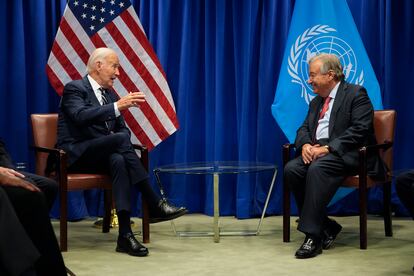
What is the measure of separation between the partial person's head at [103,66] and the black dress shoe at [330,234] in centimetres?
182

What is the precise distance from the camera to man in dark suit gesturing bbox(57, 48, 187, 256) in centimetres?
489

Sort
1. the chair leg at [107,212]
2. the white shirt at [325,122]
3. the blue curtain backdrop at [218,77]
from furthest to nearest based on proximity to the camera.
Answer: the blue curtain backdrop at [218,77] < the chair leg at [107,212] < the white shirt at [325,122]

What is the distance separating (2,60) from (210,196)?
6.50 ft


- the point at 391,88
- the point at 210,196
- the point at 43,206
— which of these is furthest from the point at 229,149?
the point at 43,206

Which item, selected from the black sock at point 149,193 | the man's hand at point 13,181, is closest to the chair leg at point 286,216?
the black sock at point 149,193

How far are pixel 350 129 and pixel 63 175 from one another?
74.6 inches

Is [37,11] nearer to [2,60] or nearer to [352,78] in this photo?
[2,60]

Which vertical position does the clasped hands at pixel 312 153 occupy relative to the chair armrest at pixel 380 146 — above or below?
below

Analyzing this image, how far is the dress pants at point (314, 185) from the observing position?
15.5 feet

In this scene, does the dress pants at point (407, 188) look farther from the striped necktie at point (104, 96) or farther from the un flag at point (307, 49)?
the striped necktie at point (104, 96)

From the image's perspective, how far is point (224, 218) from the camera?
20.3 ft

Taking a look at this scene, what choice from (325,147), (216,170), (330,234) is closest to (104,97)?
(216,170)

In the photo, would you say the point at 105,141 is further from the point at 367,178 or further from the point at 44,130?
the point at 367,178

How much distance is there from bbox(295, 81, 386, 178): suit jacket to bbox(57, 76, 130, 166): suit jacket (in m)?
1.34
